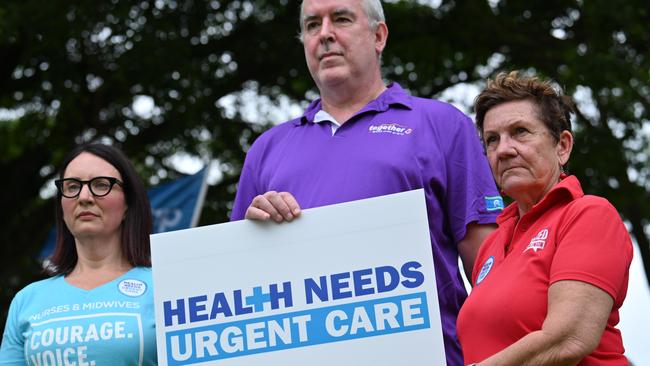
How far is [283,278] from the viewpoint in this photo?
12.0 feet

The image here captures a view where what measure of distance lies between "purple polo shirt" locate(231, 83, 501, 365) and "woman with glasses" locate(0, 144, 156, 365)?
778 millimetres

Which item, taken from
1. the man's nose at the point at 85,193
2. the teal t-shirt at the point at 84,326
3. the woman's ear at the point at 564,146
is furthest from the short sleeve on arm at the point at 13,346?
the woman's ear at the point at 564,146

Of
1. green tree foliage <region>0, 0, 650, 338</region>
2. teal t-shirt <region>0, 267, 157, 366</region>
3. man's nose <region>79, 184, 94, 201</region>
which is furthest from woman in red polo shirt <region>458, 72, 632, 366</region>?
green tree foliage <region>0, 0, 650, 338</region>

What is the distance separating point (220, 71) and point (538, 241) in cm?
942

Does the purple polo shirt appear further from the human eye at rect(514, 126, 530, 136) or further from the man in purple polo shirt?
the human eye at rect(514, 126, 530, 136)

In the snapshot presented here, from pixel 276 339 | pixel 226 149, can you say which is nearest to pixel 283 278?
pixel 276 339

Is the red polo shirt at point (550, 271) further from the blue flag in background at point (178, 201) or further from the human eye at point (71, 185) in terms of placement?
the blue flag in background at point (178, 201)

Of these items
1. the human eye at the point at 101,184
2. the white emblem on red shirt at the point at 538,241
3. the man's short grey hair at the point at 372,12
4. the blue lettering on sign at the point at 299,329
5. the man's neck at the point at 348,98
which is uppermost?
the man's short grey hair at the point at 372,12

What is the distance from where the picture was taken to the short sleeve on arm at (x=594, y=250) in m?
3.27

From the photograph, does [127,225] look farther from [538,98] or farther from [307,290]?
[538,98]

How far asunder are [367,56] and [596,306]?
4.61ft

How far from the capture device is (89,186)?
15.4 ft

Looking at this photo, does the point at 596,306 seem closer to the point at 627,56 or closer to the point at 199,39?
the point at 627,56

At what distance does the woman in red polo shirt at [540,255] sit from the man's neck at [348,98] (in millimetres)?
487
